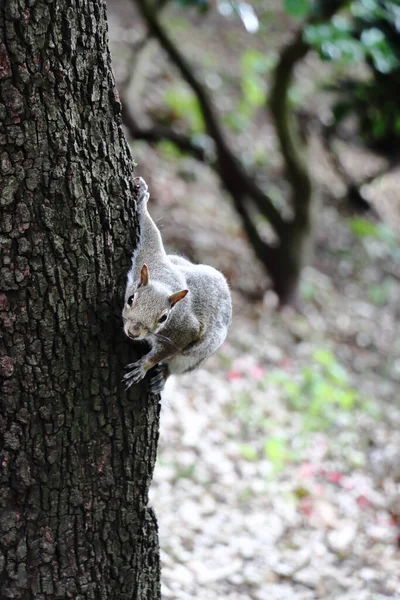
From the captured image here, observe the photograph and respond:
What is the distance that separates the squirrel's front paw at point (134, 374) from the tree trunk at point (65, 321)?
0.03 m

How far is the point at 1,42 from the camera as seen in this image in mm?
1653

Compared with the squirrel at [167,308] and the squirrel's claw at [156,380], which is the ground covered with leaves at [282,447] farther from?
the squirrel's claw at [156,380]

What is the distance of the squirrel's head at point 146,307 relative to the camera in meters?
1.93

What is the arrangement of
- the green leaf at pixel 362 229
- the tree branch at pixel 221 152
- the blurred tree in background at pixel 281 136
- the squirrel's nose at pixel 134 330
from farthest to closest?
the green leaf at pixel 362 229 < the tree branch at pixel 221 152 < the blurred tree in background at pixel 281 136 < the squirrel's nose at pixel 134 330

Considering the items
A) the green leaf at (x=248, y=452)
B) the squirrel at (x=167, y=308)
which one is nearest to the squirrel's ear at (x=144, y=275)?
the squirrel at (x=167, y=308)

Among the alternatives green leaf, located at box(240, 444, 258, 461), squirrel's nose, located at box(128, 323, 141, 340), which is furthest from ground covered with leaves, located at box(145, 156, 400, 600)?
squirrel's nose, located at box(128, 323, 141, 340)

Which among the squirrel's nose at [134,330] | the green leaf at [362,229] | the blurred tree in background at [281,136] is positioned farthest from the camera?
the green leaf at [362,229]

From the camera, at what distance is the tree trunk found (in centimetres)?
174

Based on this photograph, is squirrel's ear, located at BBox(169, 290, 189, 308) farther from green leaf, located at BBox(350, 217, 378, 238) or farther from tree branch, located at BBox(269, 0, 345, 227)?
green leaf, located at BBox(350, 217, 378, 238)

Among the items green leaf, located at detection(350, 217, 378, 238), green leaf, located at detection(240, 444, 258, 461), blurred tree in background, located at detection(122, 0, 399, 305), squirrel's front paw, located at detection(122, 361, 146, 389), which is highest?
green leaf, located at detection(350, 217, 378, 238)

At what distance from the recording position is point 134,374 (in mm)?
2020

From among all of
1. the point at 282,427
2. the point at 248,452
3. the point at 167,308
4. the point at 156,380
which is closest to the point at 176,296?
the point at 167,308

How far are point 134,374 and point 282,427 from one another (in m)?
3.02

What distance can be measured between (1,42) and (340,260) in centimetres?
630
